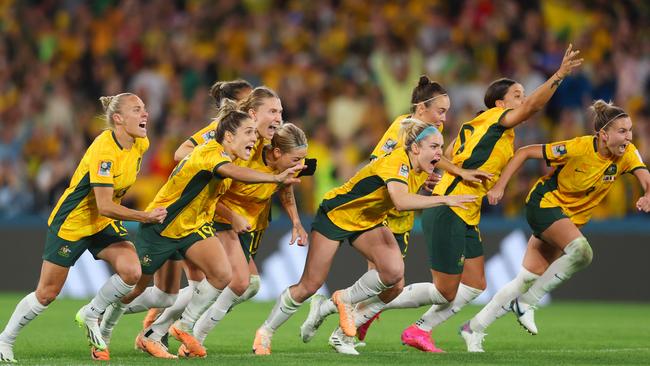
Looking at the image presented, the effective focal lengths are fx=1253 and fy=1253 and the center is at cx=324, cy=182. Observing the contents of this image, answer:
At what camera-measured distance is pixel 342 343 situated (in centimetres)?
995

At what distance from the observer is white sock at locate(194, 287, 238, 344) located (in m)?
9.80

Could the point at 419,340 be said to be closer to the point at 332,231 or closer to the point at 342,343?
the point at 342,343

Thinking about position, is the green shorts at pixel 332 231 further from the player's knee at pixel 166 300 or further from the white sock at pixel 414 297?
the player's knee at pixel 166 300

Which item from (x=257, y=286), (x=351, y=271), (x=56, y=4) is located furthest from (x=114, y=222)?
(x=56, y=4)

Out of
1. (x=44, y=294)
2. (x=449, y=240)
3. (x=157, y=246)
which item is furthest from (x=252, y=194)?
(x=44, y=294)

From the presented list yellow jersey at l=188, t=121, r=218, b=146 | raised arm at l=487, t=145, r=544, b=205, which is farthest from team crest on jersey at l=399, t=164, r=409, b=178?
yellow jersey at l=188, t=121, r=218, b=146

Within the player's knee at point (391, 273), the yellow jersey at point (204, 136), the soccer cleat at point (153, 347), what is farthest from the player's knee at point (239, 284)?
the yellow jersey at point (204, 136)

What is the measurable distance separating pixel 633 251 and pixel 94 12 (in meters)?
10.3

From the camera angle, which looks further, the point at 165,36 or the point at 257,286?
the point at 165,36

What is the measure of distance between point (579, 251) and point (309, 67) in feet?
30.1

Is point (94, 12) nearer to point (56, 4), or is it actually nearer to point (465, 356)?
point (56, 4)

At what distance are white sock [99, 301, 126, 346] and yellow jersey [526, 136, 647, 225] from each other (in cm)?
361

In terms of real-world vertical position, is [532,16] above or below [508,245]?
above

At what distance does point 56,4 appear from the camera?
2166 centimetres
